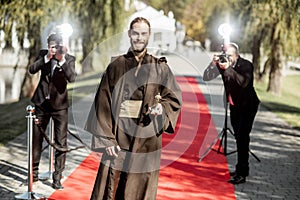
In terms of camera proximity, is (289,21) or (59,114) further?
(289,21)

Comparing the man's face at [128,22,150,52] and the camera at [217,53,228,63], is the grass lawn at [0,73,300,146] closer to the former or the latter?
the camera at [217,53,228,63]

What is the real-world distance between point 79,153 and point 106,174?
494 cm

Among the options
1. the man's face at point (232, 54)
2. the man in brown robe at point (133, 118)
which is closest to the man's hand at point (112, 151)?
the man in brown robe at point (133, 118)

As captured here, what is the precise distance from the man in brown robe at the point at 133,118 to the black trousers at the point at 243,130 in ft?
9.14

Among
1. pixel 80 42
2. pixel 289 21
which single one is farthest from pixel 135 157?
pixel 80 42

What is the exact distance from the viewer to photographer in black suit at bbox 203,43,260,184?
801cm

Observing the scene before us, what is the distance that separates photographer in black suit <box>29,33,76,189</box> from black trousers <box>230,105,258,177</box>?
254 centimetres

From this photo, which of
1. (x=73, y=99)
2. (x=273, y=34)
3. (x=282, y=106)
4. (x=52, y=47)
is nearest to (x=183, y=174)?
(x=52, y=47)

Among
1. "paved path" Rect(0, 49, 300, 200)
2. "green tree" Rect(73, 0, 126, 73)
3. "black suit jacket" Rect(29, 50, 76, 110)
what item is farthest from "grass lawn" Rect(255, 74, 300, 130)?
"black suit jacket" Rect(29, 50, 76, 110)

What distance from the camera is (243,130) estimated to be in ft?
27.3

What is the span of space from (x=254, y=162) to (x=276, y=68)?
12962 mm

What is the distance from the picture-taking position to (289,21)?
17.9 metres

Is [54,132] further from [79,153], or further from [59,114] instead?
[79,153]

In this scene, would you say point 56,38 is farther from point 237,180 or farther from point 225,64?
point 237,180
